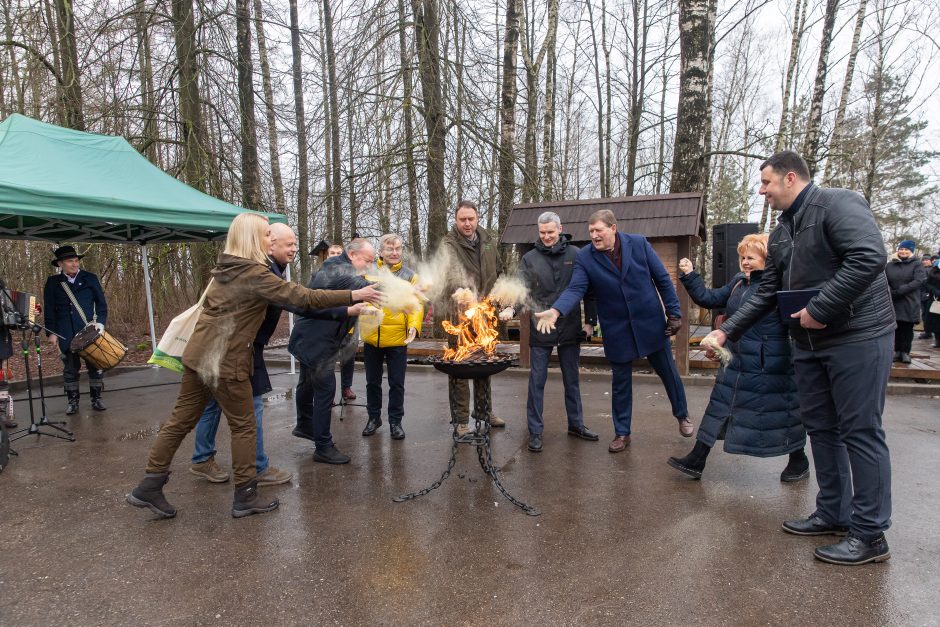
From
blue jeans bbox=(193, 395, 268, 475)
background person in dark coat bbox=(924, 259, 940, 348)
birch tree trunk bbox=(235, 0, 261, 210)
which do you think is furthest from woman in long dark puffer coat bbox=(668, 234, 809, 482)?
birch tree trunk bbox=(235, 0, 261, 210)

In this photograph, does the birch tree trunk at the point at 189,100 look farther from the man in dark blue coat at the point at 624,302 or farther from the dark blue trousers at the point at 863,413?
the dark blue trousers at the point at 863,413

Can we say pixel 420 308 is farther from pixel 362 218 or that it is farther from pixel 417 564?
pixel 362 218

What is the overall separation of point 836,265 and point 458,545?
267 cm

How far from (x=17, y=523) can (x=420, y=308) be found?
335 centimetres

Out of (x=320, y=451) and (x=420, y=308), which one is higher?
(x=420, y=308)

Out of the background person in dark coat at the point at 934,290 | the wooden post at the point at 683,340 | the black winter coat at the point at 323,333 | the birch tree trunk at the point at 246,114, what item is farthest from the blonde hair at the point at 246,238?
the background person in dark coat at the point at 934,290

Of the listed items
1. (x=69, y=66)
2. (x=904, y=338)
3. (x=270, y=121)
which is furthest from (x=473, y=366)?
(x=270, y=121)

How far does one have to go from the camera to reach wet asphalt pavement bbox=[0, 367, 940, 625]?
108 inches

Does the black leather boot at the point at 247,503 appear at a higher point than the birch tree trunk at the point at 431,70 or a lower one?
lower

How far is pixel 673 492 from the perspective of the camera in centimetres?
414

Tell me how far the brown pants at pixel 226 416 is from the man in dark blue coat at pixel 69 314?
3.92 meters

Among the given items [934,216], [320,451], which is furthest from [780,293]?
[934,216]

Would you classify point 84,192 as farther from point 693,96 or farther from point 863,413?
point 693,96

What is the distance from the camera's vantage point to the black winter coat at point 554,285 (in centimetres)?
525
